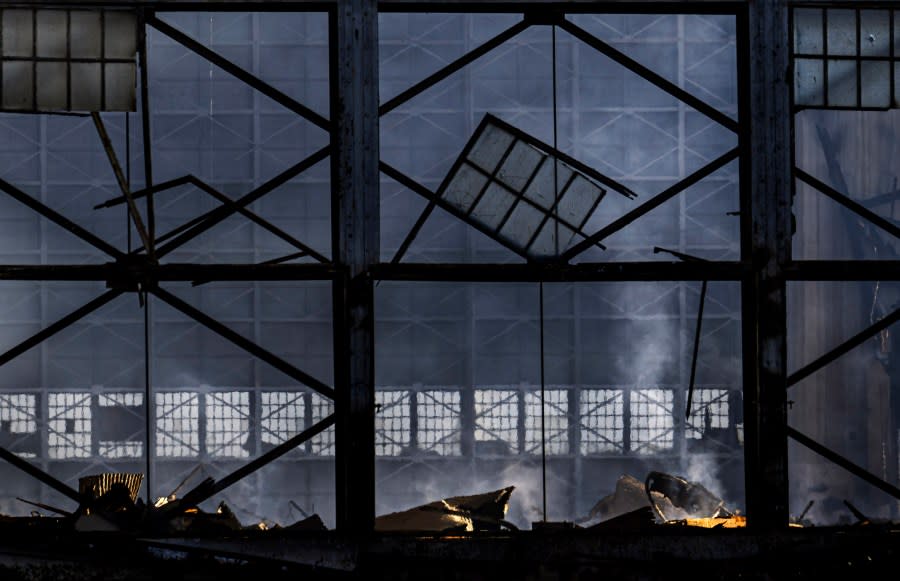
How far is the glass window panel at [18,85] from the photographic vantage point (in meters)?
7.22

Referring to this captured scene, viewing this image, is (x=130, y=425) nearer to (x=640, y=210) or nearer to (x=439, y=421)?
(x=439, y=421)

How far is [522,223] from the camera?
7.82 meters

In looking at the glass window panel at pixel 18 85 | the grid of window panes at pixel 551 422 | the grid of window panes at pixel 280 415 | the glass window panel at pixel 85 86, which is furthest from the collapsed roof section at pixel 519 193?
the grid of window panes at pixel 280 415

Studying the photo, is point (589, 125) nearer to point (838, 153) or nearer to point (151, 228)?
point (838, 153)

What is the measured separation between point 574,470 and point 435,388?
3.71m

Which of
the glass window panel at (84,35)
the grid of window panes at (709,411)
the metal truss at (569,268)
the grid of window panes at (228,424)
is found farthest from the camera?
the grid of window panes at (709,411)

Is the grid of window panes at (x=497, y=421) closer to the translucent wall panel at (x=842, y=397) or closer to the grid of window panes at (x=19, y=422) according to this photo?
the translucent wall panel at (x=842, y=397)

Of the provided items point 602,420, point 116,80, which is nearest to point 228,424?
point 602,420

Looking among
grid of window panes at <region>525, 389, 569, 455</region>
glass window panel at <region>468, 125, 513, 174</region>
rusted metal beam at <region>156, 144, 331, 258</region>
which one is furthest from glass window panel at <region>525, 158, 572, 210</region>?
grid of window panes at <region>525, 389, 569, 455</region>

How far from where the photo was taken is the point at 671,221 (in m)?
22.2

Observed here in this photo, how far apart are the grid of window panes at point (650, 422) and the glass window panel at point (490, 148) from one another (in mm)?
15224

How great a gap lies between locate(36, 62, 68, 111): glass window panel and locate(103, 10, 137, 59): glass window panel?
14.5 inches

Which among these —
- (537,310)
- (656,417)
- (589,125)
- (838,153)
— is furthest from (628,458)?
(838,153)

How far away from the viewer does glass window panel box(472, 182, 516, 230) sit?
25.4ft
